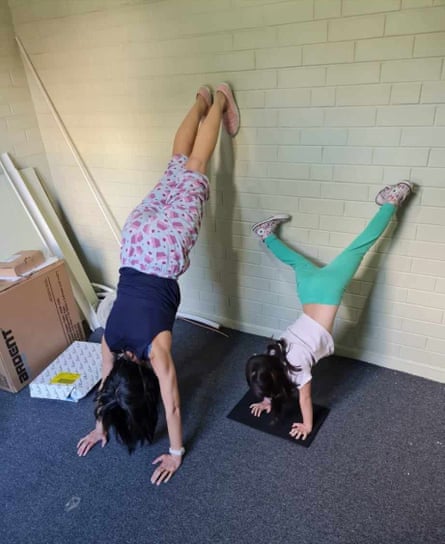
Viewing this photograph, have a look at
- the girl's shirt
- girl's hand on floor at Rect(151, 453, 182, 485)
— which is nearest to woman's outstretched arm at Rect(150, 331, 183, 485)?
girl's hand on floor at Rect(151, 453, 182, 485)

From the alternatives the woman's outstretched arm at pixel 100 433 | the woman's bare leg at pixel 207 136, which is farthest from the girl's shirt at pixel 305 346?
the woman's bare leg at pixel 207 136

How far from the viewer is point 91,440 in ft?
7.09

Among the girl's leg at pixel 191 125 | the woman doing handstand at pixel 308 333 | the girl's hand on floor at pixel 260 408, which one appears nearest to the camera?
the woman doing handstand at pixel 308 333

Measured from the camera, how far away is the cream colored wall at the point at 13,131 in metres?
2.94

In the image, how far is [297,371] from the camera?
79.3 inches

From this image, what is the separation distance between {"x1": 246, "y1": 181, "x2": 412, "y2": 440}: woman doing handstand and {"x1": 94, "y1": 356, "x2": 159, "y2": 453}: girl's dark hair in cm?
47

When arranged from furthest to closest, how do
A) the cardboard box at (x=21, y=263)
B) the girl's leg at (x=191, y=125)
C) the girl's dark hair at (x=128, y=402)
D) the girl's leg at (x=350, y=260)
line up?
the cardboard box at (x=21, y=263), the girl's leg at (x=191, y=125), the girl's leg at (x=350, y=260), the girl's dark hair at (x=128, y=402)

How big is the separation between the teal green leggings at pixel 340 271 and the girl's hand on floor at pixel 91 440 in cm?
125

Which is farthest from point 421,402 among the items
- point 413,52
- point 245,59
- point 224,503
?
point 245,59

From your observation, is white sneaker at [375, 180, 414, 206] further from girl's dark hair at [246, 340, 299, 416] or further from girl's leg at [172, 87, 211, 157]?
girl's leg at [172, 87, 211, 157]

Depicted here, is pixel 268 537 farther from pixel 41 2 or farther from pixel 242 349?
pixel 41 2

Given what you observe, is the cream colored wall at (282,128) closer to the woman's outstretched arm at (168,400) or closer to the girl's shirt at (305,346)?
the girl's shirt at (305,346)

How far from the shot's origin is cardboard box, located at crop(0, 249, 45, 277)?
2.60m

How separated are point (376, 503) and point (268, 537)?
478 mm
